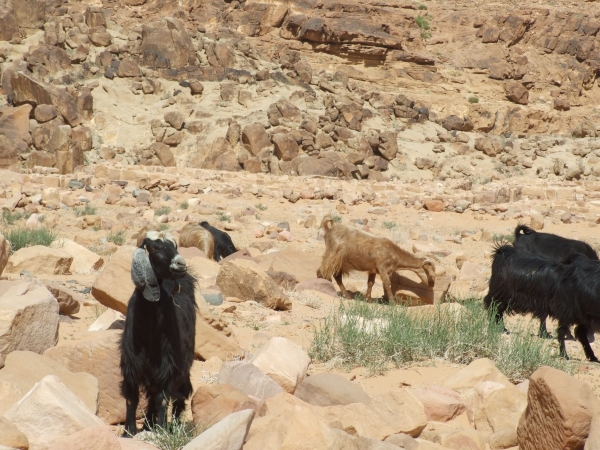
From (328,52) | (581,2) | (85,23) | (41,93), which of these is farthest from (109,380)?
(581,2)

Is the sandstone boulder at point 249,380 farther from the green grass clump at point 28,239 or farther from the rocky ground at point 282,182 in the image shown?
the green grass clump at point 28,239

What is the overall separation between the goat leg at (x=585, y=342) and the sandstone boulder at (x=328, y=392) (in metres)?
3.00

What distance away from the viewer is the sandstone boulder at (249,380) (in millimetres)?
4633

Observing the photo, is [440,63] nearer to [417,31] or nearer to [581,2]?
[417,31]

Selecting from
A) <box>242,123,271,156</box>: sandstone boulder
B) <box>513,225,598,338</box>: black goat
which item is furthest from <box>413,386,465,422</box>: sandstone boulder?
<box>242,123,271,156</box>: sandstone boulder

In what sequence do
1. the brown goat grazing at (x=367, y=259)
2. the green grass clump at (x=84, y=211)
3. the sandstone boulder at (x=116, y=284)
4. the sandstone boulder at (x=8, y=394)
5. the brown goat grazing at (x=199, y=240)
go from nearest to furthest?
the sandstone boulder at (x=8, y=394)
the sandstone boulder at (x=116, y=284)
the brown goat grazing at (x=367, y=259)
the brown goat grazing at (x=199, y=240)
the green grass clump at (x=84, y=211)

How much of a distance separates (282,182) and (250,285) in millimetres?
16918

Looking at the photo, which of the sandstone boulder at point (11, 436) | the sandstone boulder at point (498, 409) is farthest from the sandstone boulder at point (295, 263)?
the sandstone boulder at point (11, 436)

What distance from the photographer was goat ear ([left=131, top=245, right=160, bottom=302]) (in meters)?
3.83

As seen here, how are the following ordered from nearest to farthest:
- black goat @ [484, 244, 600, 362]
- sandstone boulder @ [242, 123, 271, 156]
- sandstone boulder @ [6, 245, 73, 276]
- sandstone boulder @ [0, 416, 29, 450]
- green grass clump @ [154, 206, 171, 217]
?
sandstone boulder @ [0, 416, 29, 450] → black goat @ [484, 244, 600, 362] → sandstone boulder @ [6, 245, 73, 276] → green grass clump @ [154, 206, 171, 217] → sandstone boulder @ [242, 123, 271, 156]

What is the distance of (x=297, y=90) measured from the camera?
34594 mm

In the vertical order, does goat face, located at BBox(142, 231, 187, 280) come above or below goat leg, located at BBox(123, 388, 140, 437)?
above

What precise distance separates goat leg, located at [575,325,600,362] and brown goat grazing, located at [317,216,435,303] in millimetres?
2752

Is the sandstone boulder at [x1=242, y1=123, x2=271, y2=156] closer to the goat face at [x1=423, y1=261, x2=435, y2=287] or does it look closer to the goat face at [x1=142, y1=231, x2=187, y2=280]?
the goat face at [x1=423, y1=261, x2=435, y2=287]
